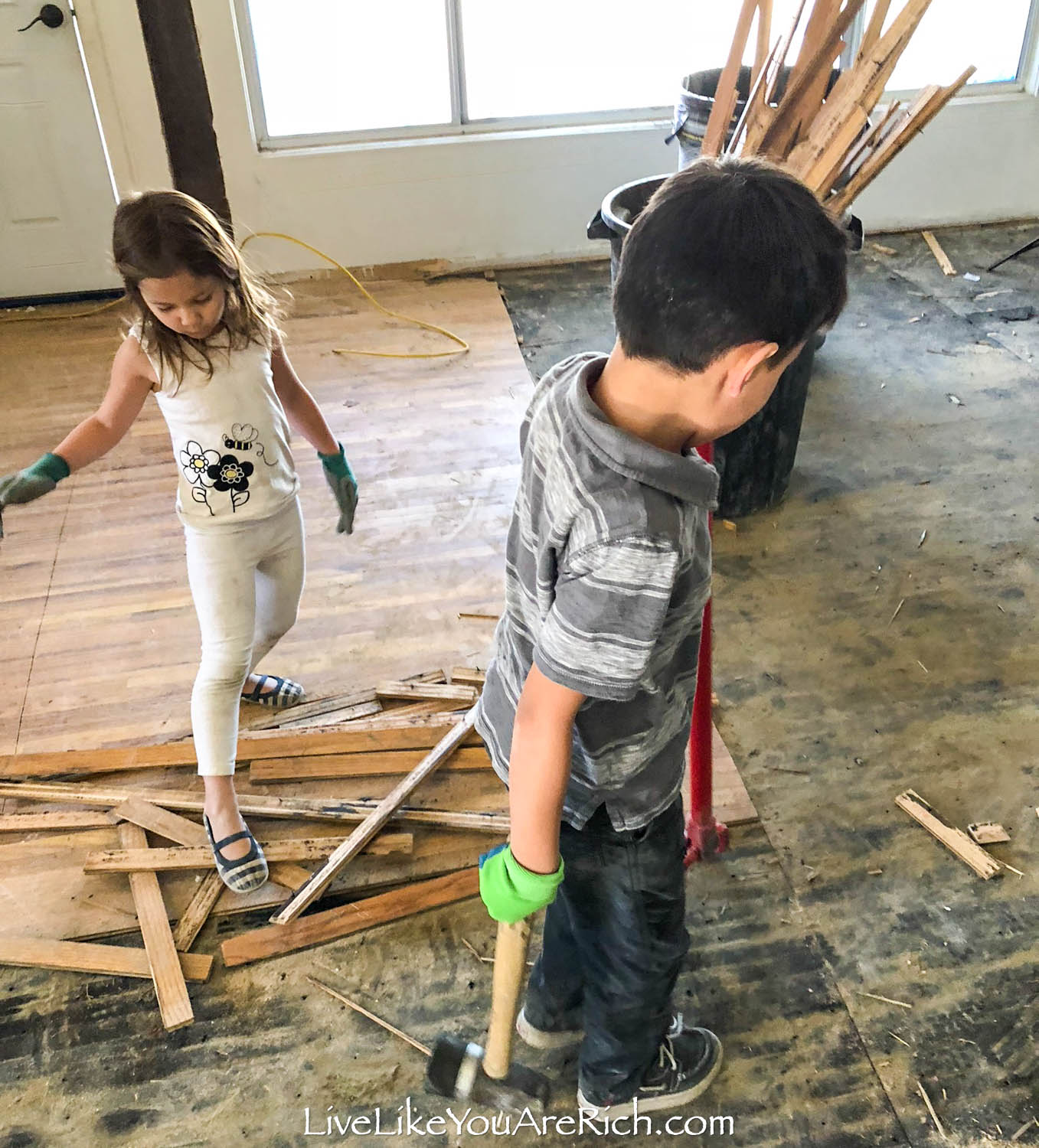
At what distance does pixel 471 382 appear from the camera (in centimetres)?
393

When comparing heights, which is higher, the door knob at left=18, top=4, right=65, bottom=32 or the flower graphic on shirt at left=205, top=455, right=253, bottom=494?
the door knob at left=18, top=4, right=65, bottom=32

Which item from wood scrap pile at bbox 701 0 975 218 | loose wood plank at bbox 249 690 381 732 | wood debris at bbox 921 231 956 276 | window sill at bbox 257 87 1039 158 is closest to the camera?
loose wood plank at bbox 249 690 381 732

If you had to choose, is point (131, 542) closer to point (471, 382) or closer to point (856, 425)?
point (471, 382)

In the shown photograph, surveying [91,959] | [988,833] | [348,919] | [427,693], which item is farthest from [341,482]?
[988,833]

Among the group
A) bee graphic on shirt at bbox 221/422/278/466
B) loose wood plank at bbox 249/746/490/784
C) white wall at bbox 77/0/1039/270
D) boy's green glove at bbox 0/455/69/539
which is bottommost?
loose wood plank at bbox 249/746/490/784

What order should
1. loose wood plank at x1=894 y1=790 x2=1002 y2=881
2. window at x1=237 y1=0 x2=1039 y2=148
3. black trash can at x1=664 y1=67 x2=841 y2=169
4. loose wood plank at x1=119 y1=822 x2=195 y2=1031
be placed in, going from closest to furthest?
1. loose wood plank at x1=119 y1=822 x2=195 y2=1031
2. loose wood plank at x1=894 y1=790 x2=1002 y2=881
3. black trash can at x1=664 y1=67 x2=841 y2=169
4. window at x1=237 y1=0 x2=1039 y2=148

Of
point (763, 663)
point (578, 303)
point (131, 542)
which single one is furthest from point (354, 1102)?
point (578, 303)

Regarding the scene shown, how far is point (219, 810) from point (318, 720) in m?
0.42

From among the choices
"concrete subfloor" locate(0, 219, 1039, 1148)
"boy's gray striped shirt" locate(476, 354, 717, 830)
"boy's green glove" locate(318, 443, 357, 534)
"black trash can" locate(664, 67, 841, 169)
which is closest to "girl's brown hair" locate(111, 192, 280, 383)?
"boy's green glove" locate(318, 443, 357, 534)

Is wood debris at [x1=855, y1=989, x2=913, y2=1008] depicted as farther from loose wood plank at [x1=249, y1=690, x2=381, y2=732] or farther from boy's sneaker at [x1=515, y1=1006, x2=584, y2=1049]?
loose wood plank at [x1=249, y1=690, x2=381, y2=732]

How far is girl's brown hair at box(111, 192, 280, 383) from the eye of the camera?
160 cm

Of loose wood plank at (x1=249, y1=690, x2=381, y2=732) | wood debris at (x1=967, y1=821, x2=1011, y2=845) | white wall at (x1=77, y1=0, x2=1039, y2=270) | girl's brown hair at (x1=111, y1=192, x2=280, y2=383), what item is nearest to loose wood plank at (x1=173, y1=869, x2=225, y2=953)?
loose wood plank at (x1=249, y1=690, x2=381, y2=732)

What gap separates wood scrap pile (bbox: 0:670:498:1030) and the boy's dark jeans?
0.51m

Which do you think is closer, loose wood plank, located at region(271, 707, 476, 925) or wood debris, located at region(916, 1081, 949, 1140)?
wood debris, located at region(916, 1081, 949, 1140)
